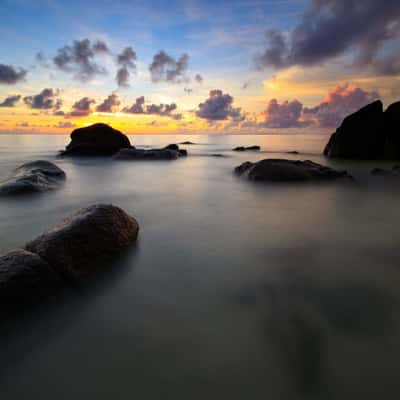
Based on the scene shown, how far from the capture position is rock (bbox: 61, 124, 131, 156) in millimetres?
21116

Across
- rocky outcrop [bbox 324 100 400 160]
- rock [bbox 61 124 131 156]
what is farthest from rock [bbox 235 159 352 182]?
rock [bbox 61 124 131 156]

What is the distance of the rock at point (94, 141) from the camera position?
21116 millimetres

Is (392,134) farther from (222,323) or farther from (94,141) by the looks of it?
(94,141)

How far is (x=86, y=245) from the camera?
9.18 ft

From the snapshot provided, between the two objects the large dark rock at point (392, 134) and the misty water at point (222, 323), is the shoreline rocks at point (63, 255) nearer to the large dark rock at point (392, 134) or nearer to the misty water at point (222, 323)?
the misty water at point (222, 323)

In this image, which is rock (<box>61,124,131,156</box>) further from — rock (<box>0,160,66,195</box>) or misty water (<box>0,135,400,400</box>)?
misty water (<box>0,135,400,400</box>)

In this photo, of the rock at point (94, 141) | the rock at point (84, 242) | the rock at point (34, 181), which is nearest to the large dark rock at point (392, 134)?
the rock at point (34, 181)

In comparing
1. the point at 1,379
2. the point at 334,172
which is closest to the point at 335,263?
the point at 1,379

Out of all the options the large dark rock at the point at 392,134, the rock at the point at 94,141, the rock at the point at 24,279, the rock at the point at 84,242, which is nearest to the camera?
the rock at the point at 24,279

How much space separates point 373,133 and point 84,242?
21.7 m

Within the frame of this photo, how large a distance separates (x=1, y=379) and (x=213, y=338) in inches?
54.1

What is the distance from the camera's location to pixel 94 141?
72.2ft

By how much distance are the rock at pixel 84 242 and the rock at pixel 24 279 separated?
0.55 feet

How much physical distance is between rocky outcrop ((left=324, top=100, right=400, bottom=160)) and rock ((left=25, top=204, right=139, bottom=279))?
67.0ft
